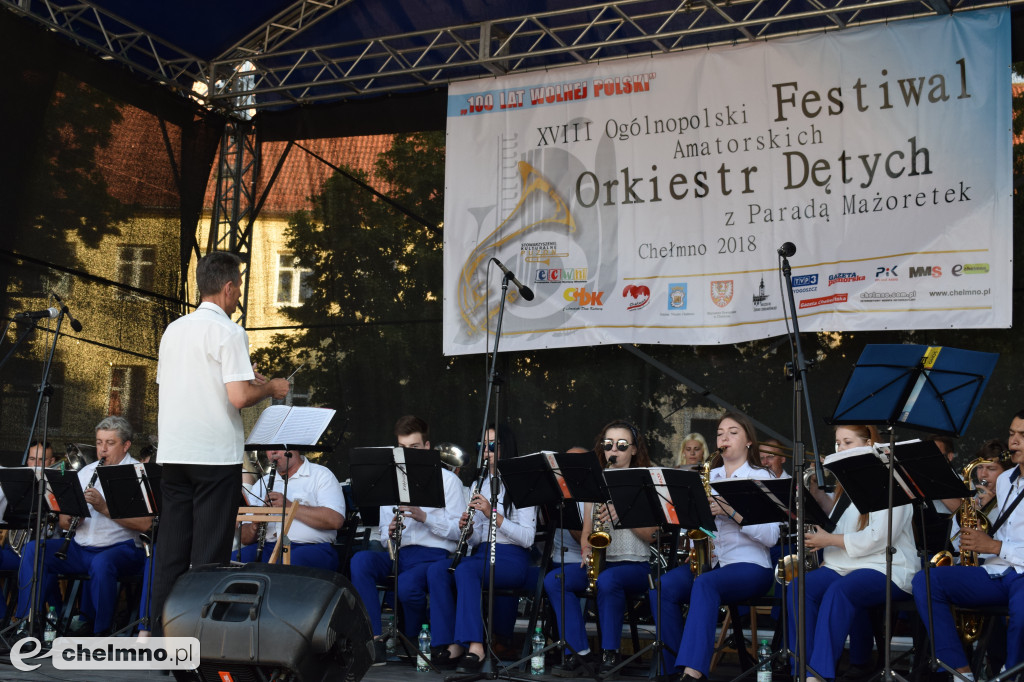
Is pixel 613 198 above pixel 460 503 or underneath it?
above

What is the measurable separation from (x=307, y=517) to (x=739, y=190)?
3.86m

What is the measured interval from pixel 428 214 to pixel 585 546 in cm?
380

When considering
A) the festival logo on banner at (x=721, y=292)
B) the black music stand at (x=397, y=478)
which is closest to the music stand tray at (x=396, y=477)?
the black music stand at (x=397, y=478)

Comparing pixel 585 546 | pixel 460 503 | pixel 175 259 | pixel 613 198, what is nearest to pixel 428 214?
pixel 613 198

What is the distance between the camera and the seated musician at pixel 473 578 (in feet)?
19.5

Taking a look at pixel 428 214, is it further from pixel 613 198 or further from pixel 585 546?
pixel 585 546

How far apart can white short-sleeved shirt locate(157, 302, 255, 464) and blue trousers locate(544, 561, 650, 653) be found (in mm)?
2361

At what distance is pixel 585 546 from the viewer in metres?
6.10

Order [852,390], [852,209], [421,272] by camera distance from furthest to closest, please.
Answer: [421,272] < [852,209] < [852,390]

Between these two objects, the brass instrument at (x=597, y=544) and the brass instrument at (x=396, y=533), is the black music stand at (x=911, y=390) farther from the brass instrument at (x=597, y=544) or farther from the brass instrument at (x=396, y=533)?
the brass instrument at (x=396, y=533)

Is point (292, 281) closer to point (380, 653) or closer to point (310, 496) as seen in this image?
point (310, 496)

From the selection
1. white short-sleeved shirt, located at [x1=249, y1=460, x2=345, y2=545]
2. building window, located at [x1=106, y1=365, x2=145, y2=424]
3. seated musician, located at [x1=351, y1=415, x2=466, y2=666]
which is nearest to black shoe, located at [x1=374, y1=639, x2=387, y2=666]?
seated musician, located at [x1=351, y1=415, x2=466, y2=666]

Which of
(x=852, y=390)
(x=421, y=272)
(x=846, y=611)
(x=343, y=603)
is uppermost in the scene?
(x=421, y=272)

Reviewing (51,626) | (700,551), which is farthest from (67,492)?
(700,551)
